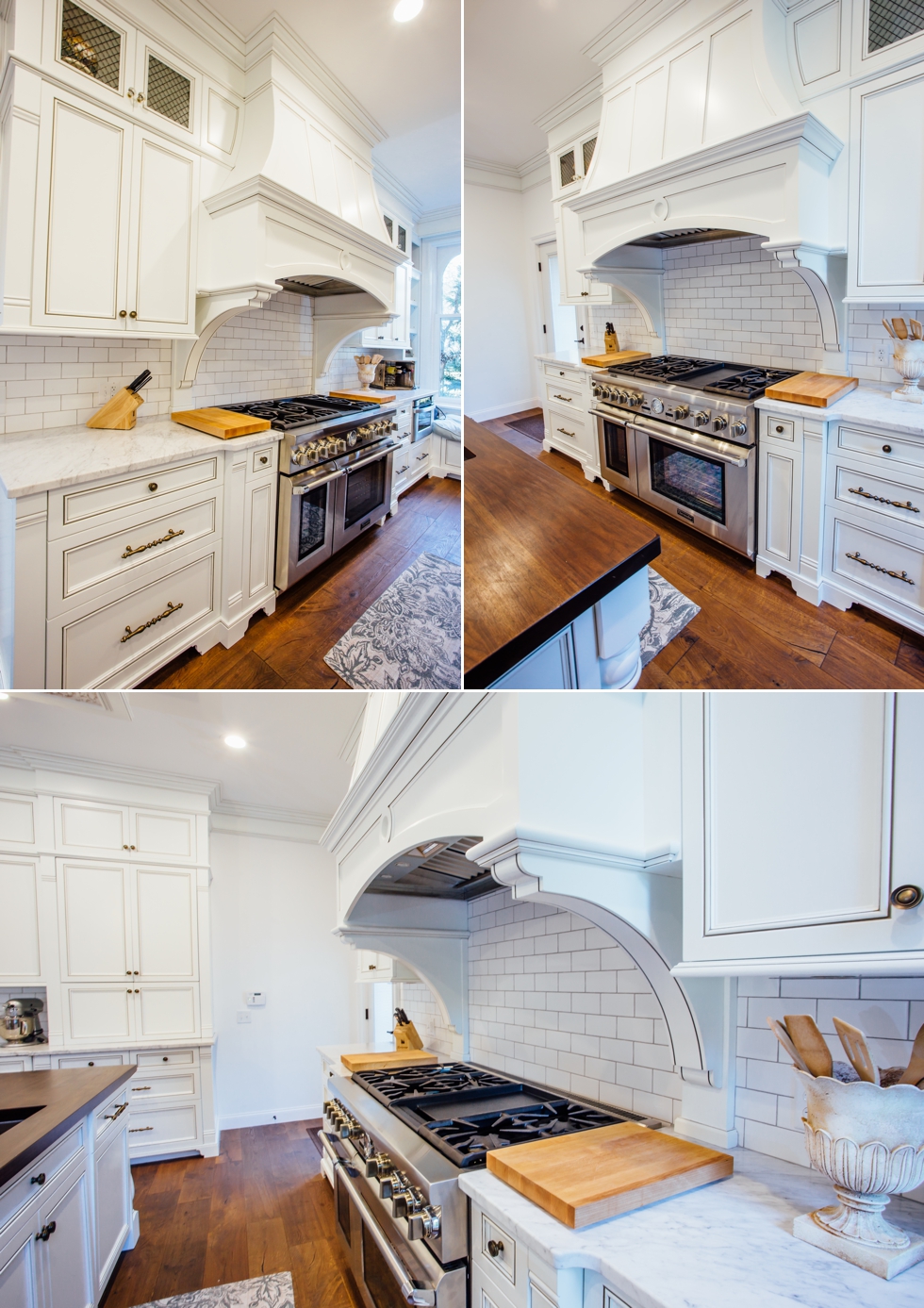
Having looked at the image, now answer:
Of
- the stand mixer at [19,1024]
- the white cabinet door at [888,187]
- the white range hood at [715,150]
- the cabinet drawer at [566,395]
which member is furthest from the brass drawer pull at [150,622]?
the stand mixer at [19,1024]

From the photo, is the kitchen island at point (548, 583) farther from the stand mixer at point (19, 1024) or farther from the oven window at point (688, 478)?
the stand mixer at point (19, 1024)

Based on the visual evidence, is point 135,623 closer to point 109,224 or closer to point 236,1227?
point 109,224

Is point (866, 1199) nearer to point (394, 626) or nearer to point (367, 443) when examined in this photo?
point (394, 626)

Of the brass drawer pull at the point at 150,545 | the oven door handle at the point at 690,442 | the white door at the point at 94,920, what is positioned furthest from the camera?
the white door at the point at 94,920

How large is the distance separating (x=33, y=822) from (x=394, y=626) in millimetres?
2930

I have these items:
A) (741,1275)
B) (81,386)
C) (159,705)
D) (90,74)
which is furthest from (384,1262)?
(90,74)

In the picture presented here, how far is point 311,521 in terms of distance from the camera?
307cm

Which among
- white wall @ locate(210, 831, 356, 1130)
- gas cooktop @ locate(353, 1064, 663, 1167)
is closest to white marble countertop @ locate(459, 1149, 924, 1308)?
gas cooktop @ locate(353, 1064, 663, 1167)

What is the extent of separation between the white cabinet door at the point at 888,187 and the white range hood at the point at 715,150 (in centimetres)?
9

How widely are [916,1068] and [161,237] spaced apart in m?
3.13

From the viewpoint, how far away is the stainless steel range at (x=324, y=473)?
9.53 feet

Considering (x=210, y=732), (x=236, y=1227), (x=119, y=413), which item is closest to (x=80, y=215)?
(x=119, y=413)

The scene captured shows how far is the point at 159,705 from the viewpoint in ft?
10.8

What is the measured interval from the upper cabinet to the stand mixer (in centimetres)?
408
